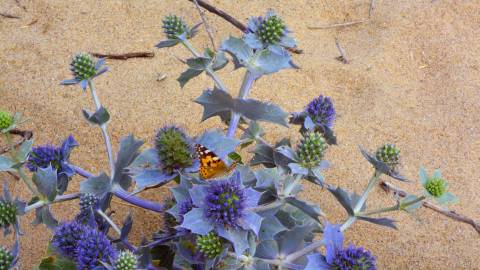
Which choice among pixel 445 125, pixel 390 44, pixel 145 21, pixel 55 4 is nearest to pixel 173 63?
pixel 145 21

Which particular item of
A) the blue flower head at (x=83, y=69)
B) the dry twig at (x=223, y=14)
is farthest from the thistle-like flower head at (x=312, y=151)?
the dry twig at (x=223, y=14)

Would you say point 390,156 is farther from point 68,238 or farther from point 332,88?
point 332,88

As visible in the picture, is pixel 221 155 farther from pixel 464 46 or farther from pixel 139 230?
pixel 464 46

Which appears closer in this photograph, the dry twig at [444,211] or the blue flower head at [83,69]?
the blue flower head at [83,69]

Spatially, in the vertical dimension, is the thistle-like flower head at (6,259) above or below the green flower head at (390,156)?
below

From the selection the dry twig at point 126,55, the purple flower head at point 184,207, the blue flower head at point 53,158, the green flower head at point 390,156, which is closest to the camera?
the purple flower head at point 184,207

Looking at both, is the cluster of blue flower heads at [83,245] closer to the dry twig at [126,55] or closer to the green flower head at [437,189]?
the green flower head at [437,189]

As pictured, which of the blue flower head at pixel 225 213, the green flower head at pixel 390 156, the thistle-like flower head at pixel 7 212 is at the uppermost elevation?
the green flower head at pixel 390 156
